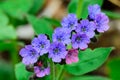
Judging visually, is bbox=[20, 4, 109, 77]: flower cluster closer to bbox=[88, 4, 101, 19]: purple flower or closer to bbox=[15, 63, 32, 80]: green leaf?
bbox=[88, 4, 101, 19]: purple flower

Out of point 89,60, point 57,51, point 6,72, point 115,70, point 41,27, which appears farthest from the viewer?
point 6,72

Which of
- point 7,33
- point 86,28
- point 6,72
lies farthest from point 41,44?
point 6,72

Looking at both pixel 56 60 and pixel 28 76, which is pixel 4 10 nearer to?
pixel 28 76

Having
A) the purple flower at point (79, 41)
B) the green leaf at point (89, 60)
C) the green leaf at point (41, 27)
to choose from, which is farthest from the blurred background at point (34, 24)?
the purple flower at point (79, 41)

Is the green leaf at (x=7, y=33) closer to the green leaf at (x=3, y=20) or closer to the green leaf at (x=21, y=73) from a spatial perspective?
the green leaf at (x=3, y=20)

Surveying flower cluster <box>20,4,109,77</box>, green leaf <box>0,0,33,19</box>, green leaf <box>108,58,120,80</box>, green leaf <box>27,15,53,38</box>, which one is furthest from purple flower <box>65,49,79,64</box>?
green leaf <box>0,0,33,19</box>

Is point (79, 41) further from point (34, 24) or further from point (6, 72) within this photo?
point (6, 72)

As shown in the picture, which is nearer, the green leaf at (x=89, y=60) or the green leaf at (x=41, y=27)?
the green leaf at (x=89, y=60)
